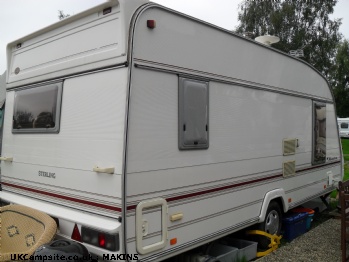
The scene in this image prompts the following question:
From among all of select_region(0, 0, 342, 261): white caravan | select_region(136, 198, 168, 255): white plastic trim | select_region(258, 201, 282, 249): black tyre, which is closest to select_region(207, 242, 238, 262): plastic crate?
select_region(0, 0, 342, 261): white caravan

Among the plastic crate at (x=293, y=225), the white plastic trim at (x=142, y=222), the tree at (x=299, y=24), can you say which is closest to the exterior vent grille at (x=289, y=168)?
the plastic crate at (x=293, y=225)

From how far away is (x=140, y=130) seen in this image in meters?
3.25

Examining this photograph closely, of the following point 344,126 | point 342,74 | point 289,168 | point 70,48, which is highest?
point 342,74

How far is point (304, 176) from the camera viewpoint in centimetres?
622

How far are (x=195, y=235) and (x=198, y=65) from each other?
1825 mm

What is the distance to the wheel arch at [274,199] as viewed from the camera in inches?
197

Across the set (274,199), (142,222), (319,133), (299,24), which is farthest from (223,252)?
(299,24)

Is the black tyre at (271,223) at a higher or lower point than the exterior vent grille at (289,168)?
lower

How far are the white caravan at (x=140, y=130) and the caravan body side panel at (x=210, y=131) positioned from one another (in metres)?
0.02

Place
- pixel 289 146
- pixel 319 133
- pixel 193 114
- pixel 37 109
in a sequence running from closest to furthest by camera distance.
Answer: pixel 193 114
pixel 37 109
pixel 289 146
pixel 319 133

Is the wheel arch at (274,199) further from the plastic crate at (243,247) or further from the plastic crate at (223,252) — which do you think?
the plastic crate at (223,252)

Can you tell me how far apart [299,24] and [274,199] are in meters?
18.5

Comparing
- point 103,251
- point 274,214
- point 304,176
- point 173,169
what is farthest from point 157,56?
point 304,176

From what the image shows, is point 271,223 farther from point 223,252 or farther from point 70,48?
point 70,48
